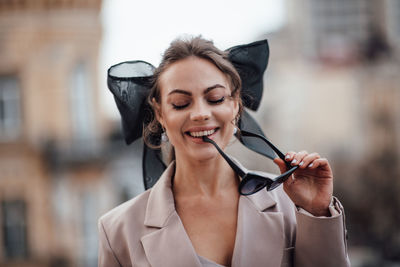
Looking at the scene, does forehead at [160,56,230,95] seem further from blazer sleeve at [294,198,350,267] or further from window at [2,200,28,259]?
window at [2,200,28,259]

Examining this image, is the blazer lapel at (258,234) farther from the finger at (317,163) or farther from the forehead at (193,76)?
the forehead at (193,76)

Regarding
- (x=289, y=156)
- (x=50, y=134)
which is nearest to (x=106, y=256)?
(x=289, y=156)

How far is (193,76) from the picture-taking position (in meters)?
2.02

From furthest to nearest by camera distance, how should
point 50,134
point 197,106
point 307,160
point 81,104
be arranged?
point 81,104 < point 50,134 < point 197,106 < point 307,160

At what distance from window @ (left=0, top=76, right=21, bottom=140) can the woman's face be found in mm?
10983

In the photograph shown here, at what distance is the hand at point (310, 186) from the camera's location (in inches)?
75.9

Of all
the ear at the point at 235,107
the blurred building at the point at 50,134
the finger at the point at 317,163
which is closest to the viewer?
the finger at the point at 317,163

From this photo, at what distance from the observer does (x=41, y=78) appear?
40.5ft

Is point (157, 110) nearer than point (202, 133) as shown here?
No

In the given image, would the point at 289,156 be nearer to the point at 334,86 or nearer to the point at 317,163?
the point at 317,163

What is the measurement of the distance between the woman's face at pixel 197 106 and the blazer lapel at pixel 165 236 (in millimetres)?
220

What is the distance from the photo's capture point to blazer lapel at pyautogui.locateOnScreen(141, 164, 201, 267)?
201 centimetres

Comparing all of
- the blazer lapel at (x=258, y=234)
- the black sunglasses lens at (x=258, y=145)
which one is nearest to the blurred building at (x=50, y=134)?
the black sunglasses lens at (x=258, y=145)

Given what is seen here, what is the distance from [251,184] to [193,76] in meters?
0.45
